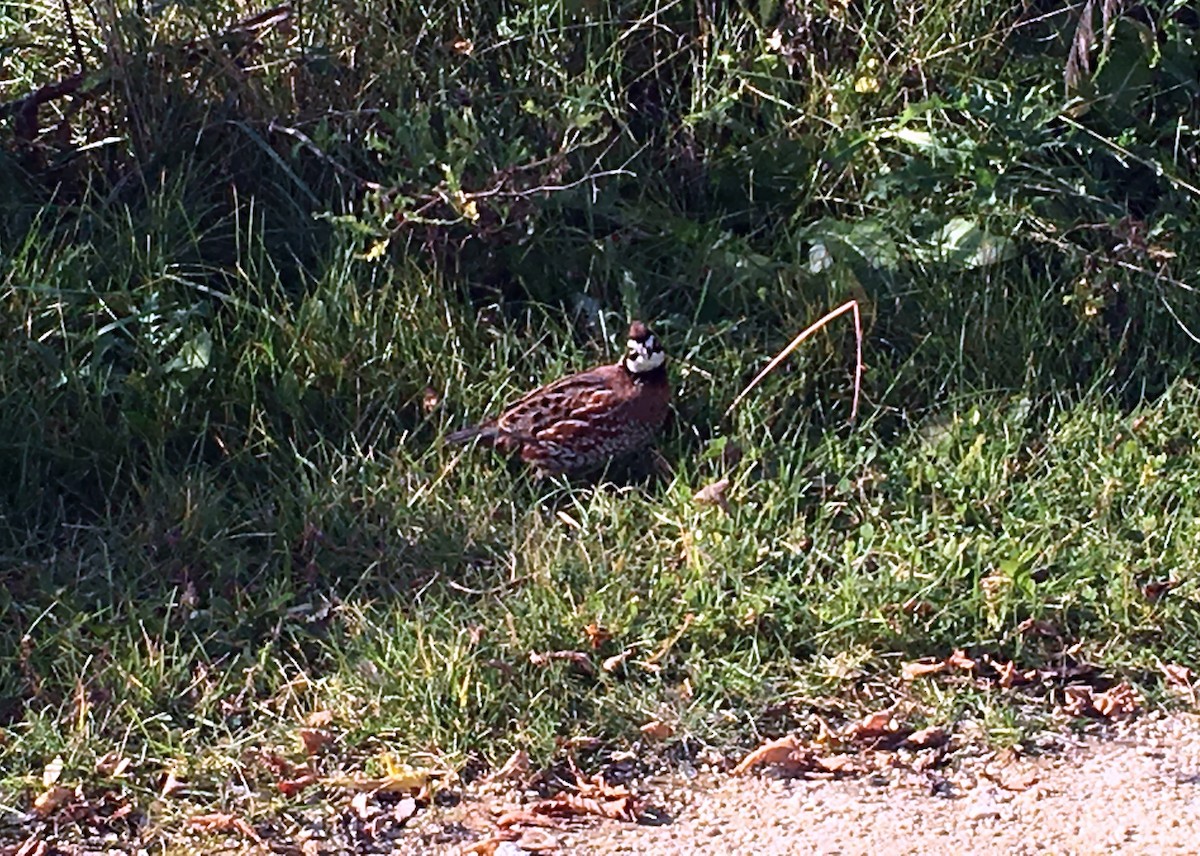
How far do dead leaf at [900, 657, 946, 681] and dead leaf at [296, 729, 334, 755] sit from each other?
142 cm

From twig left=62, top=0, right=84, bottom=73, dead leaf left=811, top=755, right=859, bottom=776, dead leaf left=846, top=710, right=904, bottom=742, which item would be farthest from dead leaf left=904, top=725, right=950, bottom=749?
twig left=62, top=0, right=84, bottom=73

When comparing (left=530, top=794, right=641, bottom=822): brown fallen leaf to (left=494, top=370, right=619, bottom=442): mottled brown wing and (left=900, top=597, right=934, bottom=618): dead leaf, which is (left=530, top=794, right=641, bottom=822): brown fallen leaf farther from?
(left=494, top=370, right=619, bottom=442): mottled brown wing

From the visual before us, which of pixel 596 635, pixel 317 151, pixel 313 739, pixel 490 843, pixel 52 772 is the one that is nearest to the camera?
pixel 490 843

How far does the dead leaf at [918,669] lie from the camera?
4340mm

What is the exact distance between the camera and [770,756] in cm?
411

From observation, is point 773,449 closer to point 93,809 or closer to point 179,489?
point 179,489

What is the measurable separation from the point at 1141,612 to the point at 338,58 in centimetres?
329

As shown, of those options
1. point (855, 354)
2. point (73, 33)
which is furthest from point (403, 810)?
point (73, 33)

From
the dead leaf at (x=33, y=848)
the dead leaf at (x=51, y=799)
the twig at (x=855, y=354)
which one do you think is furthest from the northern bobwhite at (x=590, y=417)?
the dead leaf at (x=33, y=848)

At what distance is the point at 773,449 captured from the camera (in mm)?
5242

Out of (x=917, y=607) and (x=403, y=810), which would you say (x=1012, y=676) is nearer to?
(x=917, y=607)

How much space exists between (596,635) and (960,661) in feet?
3.02

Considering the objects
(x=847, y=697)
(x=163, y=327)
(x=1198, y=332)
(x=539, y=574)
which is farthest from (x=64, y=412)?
(x=1198, y=332)

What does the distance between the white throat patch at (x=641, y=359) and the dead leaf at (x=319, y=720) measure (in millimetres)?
1550
